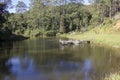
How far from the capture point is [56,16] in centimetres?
10256

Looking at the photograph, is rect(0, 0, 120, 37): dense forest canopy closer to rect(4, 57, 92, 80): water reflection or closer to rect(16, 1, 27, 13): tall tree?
rect(16, 1, 27, 13): tall tree

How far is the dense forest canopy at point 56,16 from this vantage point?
88938mm

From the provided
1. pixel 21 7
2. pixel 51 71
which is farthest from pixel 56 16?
pixel 51 71

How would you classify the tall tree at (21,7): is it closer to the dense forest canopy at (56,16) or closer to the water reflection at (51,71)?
the dense forest canopy at (56,16)

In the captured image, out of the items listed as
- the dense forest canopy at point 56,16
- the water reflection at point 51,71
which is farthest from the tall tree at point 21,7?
the water reflection at point 51,71

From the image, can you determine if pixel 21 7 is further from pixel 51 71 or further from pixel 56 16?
pixel 51 71

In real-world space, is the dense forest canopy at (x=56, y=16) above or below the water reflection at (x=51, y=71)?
above

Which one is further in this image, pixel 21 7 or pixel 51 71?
pixel 21 7

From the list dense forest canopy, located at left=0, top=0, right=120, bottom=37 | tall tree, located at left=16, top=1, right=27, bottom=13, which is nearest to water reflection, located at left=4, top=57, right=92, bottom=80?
dense forest canopy, located at left=0, top=0, right=120, bottom=37

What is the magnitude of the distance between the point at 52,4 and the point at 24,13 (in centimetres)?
1409

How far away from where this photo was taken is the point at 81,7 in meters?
106

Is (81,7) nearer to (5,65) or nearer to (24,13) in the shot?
(24,13)

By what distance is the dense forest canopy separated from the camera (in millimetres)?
88938

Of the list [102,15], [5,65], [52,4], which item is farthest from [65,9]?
[5,65]
